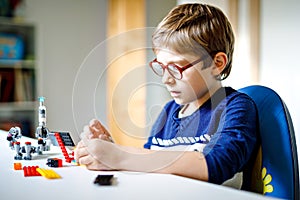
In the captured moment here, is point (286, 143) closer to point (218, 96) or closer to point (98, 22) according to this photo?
point (218, 96)

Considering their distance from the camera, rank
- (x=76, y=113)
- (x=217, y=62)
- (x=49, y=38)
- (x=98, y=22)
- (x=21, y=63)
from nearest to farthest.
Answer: (x=76, y=113)
(x=217, y=62)
(x=21, y=63)
(x=49, y=38)
(x=98, y=22)

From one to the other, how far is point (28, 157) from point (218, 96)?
0.40 meters

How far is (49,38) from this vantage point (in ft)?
11.0

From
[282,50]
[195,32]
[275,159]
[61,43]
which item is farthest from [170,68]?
[61,43]

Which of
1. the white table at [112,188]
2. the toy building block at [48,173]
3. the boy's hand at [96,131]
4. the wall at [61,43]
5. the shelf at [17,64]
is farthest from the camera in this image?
the wall at [61,43]

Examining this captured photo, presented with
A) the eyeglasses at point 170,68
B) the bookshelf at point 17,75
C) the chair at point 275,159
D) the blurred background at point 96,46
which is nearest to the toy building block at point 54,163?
the eyeglasses at point 170,68

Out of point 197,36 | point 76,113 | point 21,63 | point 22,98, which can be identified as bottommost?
point 22,98

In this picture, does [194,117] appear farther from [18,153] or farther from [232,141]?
[18,153]

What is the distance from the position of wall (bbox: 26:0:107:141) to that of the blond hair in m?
2.38

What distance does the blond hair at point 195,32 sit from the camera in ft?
2.95

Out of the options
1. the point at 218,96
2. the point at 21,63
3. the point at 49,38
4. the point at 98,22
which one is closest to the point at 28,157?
the point at 218,96

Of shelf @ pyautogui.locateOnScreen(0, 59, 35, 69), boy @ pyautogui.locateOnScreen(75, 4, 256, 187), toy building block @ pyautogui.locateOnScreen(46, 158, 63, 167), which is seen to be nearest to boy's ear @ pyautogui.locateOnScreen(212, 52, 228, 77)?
boy @ pyautogui.locateOnScreen(75, 4, 256, 187)

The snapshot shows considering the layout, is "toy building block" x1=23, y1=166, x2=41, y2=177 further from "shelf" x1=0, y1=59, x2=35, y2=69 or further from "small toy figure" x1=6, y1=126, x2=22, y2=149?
"shelf" x1=0, y1=59, x2=35, y2=69

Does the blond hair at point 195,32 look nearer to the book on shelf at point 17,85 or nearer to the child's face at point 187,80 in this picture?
the child's face at point 187,80
